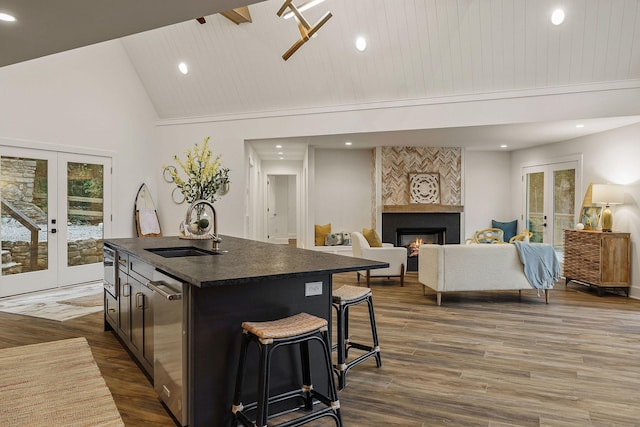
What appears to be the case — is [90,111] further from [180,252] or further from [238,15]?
[180,252]

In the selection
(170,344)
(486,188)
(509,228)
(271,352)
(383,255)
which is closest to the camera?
(271,352)

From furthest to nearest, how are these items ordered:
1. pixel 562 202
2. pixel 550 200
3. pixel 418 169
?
1. pixel 418 169
2. pixel 550 200
3. pixel 562 202

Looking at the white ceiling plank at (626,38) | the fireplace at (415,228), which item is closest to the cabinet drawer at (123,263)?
the fireplace at (415,228)

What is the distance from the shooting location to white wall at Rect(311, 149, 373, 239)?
29.7 feet

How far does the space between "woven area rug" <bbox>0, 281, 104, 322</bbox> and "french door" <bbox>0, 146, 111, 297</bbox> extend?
0.24 m

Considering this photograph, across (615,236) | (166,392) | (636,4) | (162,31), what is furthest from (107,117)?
(615,236)

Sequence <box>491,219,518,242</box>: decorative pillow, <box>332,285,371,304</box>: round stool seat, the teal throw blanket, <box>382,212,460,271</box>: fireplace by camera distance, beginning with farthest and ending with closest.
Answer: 1. <box>491,219,518,242</box>: decorative pillow
2. <box>382,212,460,271</box>: fireplace
3. the teal throw blanket
4. <box>332,285,371,304</box>: round stool seat

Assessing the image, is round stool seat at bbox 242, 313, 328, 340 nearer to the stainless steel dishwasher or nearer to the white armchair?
the stainless steel dishwasher

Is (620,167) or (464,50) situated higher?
(464,50)

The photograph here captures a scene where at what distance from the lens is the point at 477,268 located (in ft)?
17.6

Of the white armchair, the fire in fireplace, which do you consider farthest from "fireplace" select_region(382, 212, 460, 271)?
the white armchair

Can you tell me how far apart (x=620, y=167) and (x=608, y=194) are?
568 millimetres

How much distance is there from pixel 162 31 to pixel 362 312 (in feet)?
16.9

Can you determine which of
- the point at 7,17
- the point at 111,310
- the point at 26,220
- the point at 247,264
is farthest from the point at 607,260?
the point at 26,220
